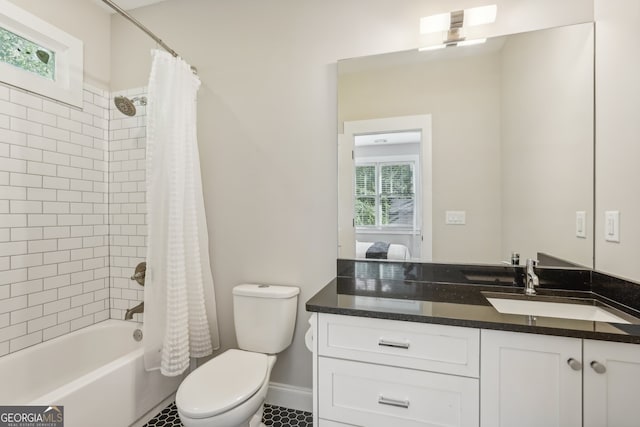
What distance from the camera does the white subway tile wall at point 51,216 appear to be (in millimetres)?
1672

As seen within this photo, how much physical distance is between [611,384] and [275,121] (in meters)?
1.91

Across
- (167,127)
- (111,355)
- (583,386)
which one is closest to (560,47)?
(583,386)

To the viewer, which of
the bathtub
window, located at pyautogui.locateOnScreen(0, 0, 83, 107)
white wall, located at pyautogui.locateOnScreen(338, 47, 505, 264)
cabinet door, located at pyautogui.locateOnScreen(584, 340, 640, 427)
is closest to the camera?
cabinet door, located at pyautogui.locateOnScreen(584, 340, 640, 427)

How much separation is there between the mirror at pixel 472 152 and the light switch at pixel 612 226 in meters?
0.08

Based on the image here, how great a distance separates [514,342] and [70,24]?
10.2ft

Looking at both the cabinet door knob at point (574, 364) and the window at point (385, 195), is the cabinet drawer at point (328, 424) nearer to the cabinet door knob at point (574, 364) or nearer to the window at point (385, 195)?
the cabinet door knob at point (574, 364)

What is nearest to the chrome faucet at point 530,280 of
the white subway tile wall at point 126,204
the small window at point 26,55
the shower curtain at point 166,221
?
the shower curtain at point 166,221

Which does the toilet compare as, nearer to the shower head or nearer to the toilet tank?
the toilet tank

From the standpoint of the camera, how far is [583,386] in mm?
968

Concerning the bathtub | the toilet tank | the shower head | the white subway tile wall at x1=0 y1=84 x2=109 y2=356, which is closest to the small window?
the white subway tile wall at x1=0 y1=84 x2=109 y2=356

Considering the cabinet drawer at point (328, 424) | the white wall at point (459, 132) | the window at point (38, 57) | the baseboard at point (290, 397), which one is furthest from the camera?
the baseboard at point (290, 397)

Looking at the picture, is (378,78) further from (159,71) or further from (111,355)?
(111,355)

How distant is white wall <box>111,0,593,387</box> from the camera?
174 cm

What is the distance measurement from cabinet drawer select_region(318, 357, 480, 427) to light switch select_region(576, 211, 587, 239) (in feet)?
3.02
